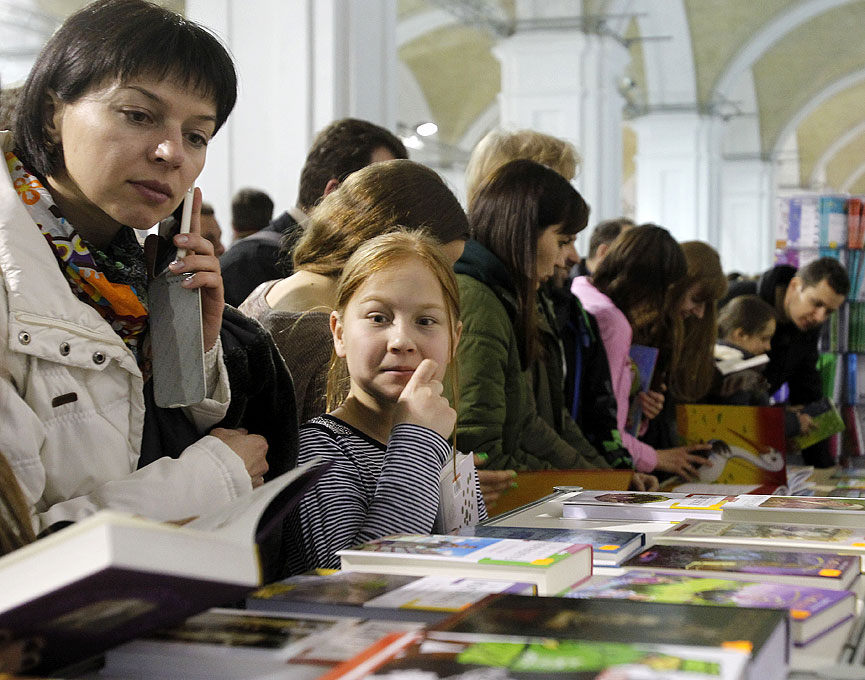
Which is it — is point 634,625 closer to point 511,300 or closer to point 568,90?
point 511,300

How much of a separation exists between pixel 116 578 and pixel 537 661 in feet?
1.17

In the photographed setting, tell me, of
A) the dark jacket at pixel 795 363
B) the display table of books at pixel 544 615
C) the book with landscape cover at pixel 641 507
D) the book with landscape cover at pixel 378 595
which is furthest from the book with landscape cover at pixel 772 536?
the dark jacket at pixel 795 363

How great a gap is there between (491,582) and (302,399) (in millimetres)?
1311

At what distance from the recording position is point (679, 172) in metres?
15.2

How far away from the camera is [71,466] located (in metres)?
1.53

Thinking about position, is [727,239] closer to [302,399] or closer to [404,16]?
[404,16]

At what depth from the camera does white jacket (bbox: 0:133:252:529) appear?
1.48 meters

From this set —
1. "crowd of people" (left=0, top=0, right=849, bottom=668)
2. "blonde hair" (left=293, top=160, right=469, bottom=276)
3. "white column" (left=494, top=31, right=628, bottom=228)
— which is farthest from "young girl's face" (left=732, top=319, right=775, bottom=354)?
"white column" (left=494, top=31, right=628, bottom=228)

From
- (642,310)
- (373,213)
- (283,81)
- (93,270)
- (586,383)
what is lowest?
(586,383)

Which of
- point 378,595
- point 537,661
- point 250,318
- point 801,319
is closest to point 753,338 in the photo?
point 801,319

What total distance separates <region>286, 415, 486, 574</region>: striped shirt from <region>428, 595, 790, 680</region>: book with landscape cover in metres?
0.63

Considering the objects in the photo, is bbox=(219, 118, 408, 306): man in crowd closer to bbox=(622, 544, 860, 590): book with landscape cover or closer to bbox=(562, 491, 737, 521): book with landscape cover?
bbox=(562, 491, 737, 521): book with landscape cover

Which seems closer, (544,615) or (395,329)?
(544,615)

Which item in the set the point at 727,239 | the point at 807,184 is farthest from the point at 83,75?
the point at 807,184
